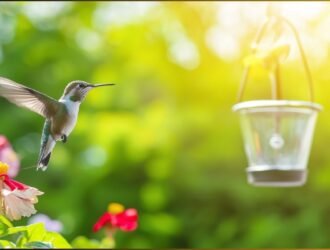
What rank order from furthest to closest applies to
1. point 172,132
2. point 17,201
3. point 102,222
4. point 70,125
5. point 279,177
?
point 172,132 → point 279,177 → point 102,222 → point 70,125 → point 17,201

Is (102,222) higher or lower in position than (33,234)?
lower

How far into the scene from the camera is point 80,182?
4750mm

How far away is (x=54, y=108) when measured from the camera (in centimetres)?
115

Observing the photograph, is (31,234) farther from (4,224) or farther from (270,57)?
(270,57)

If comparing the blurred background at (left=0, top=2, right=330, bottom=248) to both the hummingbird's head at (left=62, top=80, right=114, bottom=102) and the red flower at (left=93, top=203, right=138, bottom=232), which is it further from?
the hummingbird's head at (left=62, top=80, right=114, bottom=102)

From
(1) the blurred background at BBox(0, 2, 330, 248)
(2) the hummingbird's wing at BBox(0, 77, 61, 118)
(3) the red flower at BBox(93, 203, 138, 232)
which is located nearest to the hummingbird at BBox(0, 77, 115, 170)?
(2) the hummingbird's wing at BBox(0, 77, 61, 118)

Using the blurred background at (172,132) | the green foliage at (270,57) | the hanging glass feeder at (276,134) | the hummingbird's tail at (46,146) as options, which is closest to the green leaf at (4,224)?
the hummingbird's tail at (46,146)

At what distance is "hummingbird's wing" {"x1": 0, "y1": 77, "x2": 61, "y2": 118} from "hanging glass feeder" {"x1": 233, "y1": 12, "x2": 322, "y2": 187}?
0.83m

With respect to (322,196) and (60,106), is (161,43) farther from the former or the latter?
(60,106)

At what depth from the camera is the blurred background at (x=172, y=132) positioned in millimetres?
4793

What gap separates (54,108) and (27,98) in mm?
63

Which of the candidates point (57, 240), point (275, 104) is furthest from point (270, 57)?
point (57, 240)

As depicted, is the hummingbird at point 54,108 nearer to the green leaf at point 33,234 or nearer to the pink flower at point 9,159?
the green leaf at point 33,234

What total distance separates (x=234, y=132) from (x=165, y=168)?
1.54 feet
